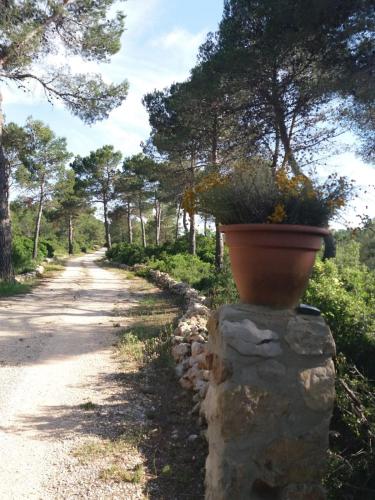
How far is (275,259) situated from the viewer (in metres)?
2.11

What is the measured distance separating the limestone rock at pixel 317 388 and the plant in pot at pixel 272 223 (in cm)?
35

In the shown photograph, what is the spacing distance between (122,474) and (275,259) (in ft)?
6.01

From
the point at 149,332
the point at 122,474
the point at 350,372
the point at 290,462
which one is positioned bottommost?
the point at 122,474

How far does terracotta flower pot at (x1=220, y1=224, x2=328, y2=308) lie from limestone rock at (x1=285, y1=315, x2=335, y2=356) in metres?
0.14

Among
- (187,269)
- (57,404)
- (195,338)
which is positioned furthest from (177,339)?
(187,269)

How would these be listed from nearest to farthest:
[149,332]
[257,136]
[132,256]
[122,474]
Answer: [122,474], [149,332], [257,136], [132,256]

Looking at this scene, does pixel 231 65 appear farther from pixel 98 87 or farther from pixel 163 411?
pixel 163 411

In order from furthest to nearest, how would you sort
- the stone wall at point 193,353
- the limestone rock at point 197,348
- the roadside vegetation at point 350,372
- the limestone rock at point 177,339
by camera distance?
1. the limestone rock at point 177,339
2. the limestone rock at point 197,348
3. the stone wall at point 193,353
4. the roadside vegetation at point 350,372

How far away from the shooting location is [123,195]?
1458 inches

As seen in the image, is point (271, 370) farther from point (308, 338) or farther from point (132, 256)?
point (132, 256)

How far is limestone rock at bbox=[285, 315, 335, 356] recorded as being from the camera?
2.06 meters

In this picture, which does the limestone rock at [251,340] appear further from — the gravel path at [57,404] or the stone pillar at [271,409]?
the gravel path at [57,404]

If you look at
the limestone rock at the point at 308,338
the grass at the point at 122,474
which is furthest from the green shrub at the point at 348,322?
the grass at the point at 122,474

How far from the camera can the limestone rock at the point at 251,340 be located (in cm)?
202
